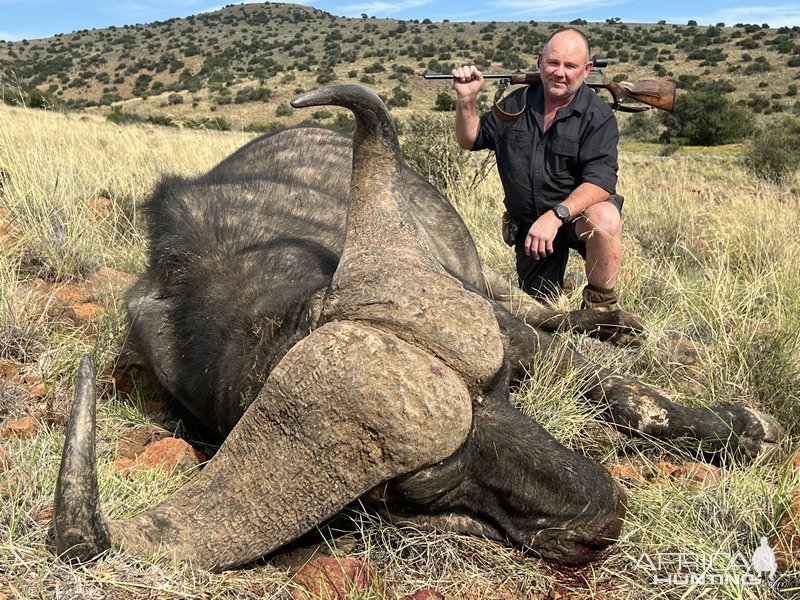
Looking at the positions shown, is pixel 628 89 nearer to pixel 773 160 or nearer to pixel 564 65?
pixel 564 65

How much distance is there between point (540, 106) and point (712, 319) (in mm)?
1871

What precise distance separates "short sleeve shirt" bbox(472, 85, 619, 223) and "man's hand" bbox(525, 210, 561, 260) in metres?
0.57

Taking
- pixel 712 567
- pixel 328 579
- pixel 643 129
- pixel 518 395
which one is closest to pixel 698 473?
pixel 712 567

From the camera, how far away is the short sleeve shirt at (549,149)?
499 cm

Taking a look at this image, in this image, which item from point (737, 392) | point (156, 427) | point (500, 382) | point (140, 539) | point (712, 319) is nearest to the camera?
point (140, 539)

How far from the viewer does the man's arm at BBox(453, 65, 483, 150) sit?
5195 millimetres

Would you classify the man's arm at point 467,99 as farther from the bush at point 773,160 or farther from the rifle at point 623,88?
the bush at point 773,160

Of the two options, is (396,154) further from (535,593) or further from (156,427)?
(156,427)

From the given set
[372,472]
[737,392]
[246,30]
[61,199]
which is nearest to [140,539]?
[372,472]

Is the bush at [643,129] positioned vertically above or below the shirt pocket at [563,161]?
below

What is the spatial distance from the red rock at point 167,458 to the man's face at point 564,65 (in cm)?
334

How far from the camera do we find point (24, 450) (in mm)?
2980

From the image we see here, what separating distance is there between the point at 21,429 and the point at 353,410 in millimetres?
2062

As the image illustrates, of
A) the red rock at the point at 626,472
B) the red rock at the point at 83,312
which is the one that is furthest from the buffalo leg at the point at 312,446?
the red rock at the point at 83,312
